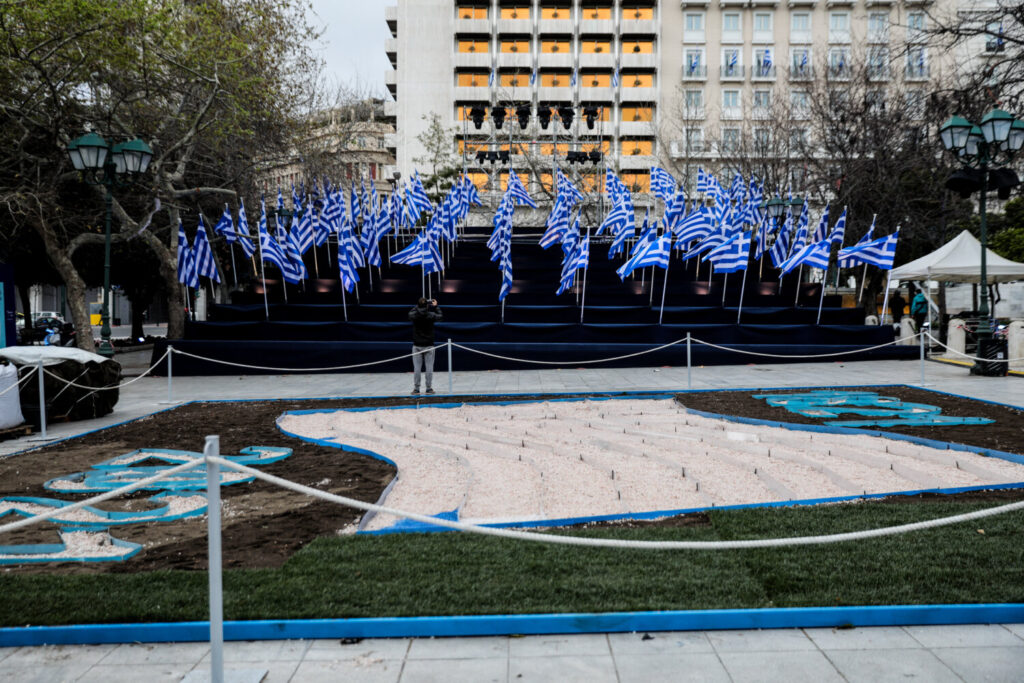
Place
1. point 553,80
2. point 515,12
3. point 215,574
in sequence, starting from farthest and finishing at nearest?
point 515,12
point 553,80
point 215,574

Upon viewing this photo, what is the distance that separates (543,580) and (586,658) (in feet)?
2.96

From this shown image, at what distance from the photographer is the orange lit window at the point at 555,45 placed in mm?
68812

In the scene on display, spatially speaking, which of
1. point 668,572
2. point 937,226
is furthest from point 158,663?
point 937,226

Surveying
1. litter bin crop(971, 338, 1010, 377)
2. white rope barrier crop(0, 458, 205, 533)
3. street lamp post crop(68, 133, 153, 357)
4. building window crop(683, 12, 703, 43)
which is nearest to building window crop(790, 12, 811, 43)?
building window crop(683, 12, 703, 43)

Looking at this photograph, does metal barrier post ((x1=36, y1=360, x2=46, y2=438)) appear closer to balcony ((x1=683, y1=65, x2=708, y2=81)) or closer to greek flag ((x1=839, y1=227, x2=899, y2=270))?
greek flag ((x1=839, y1=227, x2=899, y2=270))

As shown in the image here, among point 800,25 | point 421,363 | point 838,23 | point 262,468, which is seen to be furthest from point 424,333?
point 838,23

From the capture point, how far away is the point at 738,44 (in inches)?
2675

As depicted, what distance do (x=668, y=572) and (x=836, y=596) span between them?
1.04 metres

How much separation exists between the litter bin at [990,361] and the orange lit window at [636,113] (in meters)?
54.5

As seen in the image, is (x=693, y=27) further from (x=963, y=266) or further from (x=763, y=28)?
(x=963, y=266)

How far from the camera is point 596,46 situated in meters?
69.1

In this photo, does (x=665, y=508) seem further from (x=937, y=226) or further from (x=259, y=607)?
(x=937, y=226)

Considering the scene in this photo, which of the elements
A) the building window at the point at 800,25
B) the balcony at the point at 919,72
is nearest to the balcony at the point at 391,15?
the building window at the point at 800,25

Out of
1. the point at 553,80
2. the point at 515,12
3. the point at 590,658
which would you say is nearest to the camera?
the point at 590,658
